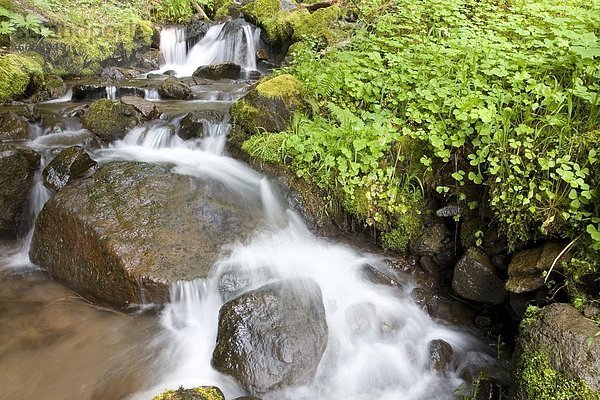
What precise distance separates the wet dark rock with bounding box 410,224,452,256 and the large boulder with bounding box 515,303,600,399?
58.4 inches

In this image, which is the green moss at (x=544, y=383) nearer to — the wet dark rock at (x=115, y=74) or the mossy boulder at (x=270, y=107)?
the mossy boulder at (x=270, y=107)

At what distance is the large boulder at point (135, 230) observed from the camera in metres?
3.72

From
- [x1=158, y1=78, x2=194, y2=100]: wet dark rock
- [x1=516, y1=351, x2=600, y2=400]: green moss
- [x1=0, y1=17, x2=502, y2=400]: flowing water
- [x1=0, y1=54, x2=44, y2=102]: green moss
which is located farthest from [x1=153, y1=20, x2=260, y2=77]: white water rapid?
[x1=516, y1=351, x2=600, y2=400]: green moss

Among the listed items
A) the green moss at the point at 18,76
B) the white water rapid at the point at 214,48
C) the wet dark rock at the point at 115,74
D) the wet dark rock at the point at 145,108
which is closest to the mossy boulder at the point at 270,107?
the wet dark rock at the point at 145,108

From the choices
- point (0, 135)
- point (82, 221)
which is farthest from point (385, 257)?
point (0, 135)

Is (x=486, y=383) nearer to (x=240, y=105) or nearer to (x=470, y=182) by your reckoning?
(x=470, y=182)

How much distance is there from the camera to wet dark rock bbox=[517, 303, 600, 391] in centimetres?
241

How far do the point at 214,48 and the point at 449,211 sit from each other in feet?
29.9

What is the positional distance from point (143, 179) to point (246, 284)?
1.77 metres

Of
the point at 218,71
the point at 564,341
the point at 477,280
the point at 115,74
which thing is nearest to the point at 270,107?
the point at 477,280

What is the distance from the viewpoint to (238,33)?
1102 centimetres

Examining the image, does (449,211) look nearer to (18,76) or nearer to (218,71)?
(218,71)

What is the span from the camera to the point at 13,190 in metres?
4.63

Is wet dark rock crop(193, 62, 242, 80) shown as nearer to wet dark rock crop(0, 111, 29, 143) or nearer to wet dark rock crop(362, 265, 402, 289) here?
wet dark rock crop(0, 111, 29, 143)
